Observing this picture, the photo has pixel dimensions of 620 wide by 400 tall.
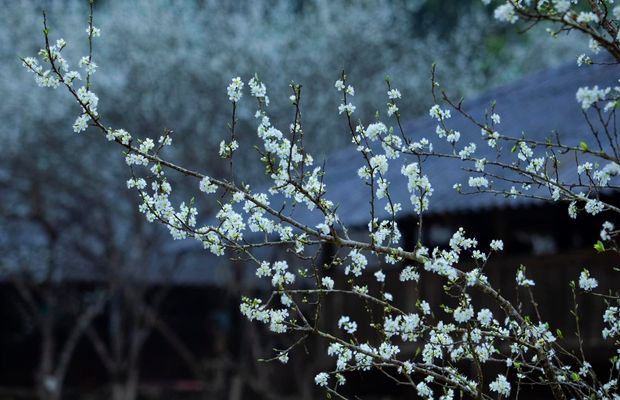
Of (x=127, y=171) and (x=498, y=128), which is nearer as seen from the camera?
(x=498, y=128)

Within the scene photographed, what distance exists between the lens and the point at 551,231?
14086 mm

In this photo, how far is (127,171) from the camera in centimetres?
1781

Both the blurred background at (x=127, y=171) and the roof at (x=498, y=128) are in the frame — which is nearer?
the roof at (x=498, y=128)

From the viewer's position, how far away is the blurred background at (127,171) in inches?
677

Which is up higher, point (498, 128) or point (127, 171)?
point (127, 171)

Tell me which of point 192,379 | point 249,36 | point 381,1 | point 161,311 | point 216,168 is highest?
point 381,1

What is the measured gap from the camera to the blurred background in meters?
17.2

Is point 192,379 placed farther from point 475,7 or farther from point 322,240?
point 322,240

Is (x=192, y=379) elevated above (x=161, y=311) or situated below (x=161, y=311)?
below

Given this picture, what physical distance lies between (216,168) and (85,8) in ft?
21.1

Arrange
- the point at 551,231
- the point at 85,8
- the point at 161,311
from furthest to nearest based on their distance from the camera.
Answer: the point at 85,8
the point at 161,311
the point at 551,231

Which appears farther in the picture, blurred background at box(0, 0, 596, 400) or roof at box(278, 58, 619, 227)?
blurred background at box(0, 0, 596, 400)

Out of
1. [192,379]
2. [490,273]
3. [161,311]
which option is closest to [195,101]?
[161,311]

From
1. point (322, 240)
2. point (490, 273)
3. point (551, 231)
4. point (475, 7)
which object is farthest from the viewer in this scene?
point (475, 7)
